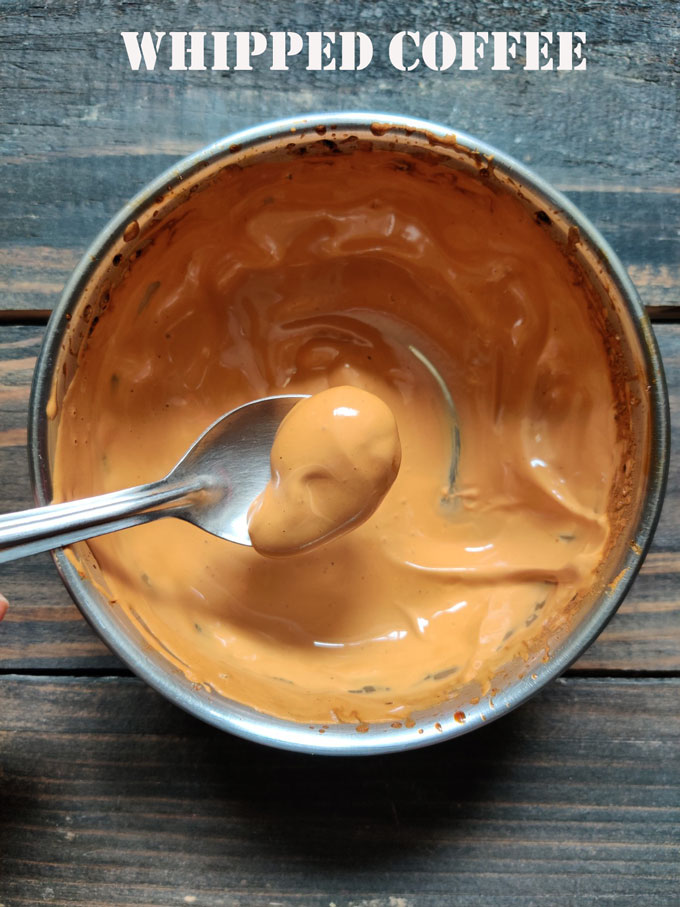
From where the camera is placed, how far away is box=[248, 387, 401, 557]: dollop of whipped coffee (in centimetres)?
79

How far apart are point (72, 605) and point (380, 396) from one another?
0.46 metres

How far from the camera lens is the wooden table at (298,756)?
0.91 metres

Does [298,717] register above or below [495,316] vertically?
below

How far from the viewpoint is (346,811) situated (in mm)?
911

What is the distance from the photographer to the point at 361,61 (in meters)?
0.92

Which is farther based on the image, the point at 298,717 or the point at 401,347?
the point at 401,347

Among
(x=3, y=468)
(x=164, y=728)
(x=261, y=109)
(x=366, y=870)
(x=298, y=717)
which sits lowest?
(x=366, y=870)

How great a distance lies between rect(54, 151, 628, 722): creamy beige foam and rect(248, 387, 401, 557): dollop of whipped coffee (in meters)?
0.07

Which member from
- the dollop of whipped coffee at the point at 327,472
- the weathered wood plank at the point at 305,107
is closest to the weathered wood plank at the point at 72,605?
the weathered wood plank at the point at 305,107

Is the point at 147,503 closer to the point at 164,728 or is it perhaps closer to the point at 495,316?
the point at 164,728

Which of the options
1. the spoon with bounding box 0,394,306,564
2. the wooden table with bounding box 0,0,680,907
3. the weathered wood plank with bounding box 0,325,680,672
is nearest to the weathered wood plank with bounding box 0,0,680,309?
the wooden table with bounding box 0,0,680,907

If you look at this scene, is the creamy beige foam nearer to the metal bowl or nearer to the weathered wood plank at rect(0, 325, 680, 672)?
the metal bowl

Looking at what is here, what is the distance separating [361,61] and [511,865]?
0.99 metres

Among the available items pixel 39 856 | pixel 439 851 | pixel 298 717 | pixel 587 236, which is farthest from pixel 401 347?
pixel 39 856
